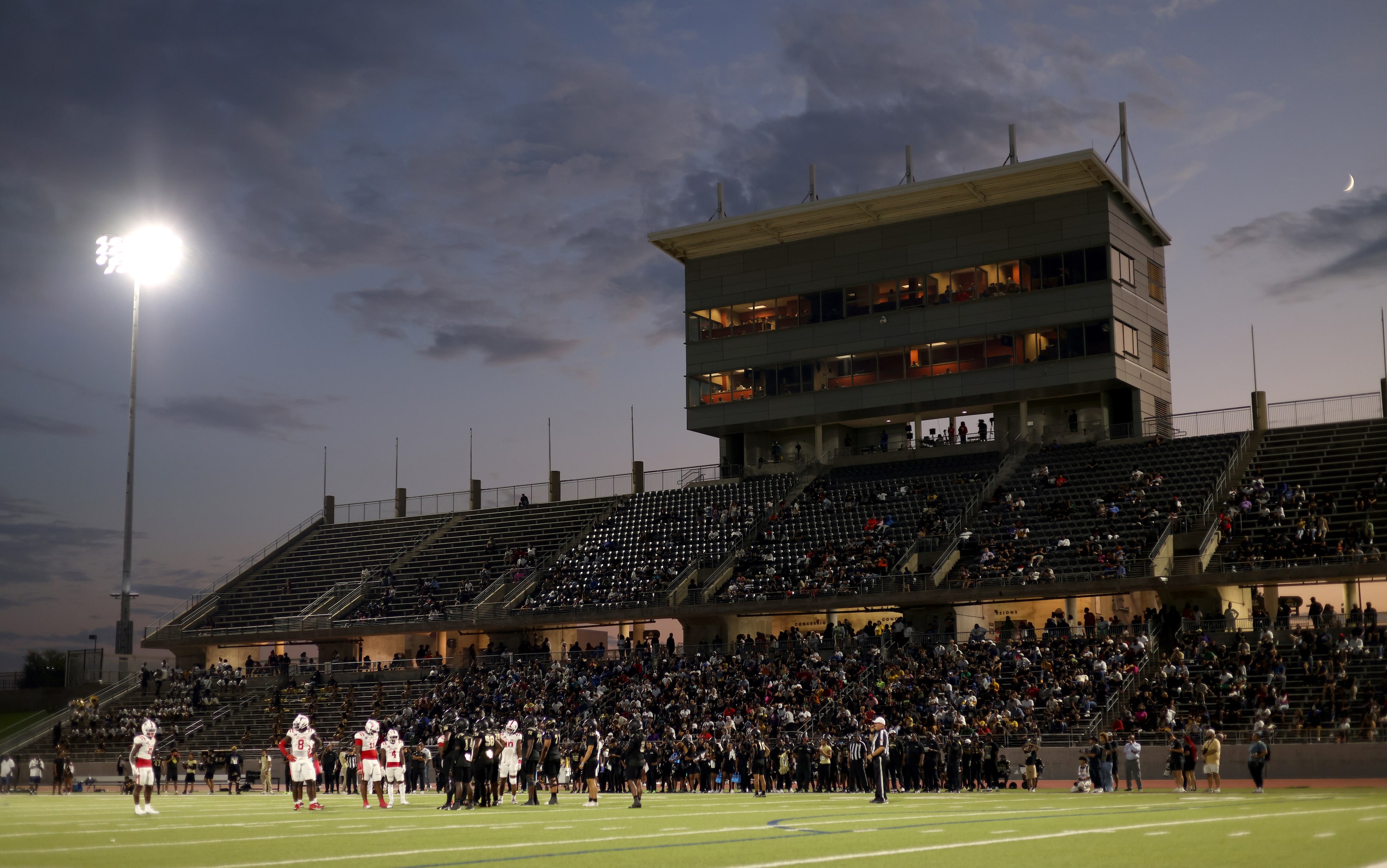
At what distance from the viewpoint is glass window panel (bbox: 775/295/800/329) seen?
2296 inches

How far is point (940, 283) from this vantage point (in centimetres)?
5531

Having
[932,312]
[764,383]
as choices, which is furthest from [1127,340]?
[764,383]

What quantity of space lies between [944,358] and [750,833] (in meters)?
40.1

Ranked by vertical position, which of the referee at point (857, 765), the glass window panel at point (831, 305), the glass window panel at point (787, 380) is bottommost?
the referee at point (857, 765)

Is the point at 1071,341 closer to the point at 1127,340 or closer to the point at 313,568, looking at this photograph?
the point at 1127,340

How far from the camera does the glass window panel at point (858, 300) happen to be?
2229 inches

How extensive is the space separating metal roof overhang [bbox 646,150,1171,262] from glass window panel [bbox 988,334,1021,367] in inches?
217

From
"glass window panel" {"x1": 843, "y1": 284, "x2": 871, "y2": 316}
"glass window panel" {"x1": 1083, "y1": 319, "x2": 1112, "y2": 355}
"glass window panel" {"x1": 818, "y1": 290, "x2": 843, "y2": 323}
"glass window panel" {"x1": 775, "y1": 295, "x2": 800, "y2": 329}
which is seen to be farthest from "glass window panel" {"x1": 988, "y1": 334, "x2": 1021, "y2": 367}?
"glass window panel" {"x1": 775, "y1": 295, "x2": 800, "y2": 329}

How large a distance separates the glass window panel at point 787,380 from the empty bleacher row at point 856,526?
4.25 metres

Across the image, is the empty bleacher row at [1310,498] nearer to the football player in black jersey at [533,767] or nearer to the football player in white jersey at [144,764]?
the football player in black jersey at [533,767]

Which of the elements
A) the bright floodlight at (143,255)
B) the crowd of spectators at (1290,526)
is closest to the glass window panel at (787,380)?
the crowd of spectators at (1290,526)

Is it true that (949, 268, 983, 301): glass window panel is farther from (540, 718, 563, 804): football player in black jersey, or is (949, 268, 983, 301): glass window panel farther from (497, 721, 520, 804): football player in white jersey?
(497, 721, 520, 804): football player in white jersey

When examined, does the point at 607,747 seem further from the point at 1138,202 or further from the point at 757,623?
the point at 1138,202

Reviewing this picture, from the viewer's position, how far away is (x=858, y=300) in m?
56.8
